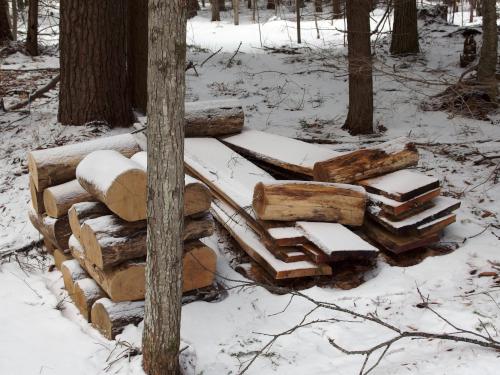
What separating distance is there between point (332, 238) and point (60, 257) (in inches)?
99.0

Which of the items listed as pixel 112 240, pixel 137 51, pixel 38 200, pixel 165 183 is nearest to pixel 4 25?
pixel 137 51

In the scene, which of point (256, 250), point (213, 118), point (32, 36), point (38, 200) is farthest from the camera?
point (32, 36)

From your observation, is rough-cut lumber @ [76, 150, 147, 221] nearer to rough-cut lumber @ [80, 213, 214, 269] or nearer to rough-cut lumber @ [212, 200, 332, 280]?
rough-cut lumber @ [80, 213, 214, 269]

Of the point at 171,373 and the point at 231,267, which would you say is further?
the point at 231,267

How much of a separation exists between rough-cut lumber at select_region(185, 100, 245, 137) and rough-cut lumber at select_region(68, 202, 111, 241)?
2322 mm

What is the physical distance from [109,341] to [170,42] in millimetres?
2260

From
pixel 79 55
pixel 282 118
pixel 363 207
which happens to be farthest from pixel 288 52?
pixel 363 207

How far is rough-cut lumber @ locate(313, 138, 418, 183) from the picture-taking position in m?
5.21

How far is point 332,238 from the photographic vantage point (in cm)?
455

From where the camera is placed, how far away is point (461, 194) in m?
5.96

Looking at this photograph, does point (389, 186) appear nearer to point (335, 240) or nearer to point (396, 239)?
point (396, 239)

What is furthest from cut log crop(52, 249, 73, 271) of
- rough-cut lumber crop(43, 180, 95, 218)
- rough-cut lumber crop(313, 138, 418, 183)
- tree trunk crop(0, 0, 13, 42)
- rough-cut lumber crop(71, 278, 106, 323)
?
tree trunk crop(0, 0, 13, 42)

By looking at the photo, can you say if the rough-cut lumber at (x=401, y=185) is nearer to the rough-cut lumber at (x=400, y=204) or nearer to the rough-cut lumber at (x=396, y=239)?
the rough-cut lumber at (x=400, y=204)

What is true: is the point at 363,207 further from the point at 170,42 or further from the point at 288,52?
the point at 288,52
